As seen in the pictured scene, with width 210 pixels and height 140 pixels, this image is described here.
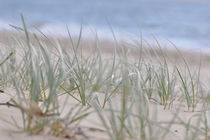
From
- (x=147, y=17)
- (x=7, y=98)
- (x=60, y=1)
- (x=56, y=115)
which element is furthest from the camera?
(x=60, y=1)

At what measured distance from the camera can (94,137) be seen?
1351 millimetres

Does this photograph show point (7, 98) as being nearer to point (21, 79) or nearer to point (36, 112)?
point (21, 79)

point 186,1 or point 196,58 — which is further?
point 186,1

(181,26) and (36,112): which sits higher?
(181,26)

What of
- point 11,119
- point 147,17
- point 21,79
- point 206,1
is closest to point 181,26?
point 147,17

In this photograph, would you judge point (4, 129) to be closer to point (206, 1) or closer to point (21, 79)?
point (21, 79)

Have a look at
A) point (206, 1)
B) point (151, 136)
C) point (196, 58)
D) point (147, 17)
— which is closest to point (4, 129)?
point (151, 136)

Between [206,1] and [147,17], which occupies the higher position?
[206,1]

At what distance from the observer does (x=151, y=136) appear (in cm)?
122

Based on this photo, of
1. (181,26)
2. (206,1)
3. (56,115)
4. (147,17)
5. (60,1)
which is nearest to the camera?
(56,115)

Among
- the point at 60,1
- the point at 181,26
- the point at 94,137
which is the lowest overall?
the point at 94,137

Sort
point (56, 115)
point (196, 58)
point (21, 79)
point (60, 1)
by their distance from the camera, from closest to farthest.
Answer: point (56, 115)
point (21, 79)
point (196, 58)
point (60, 1)

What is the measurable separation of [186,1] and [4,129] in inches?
756

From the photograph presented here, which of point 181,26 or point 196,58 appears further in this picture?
point 181,26
